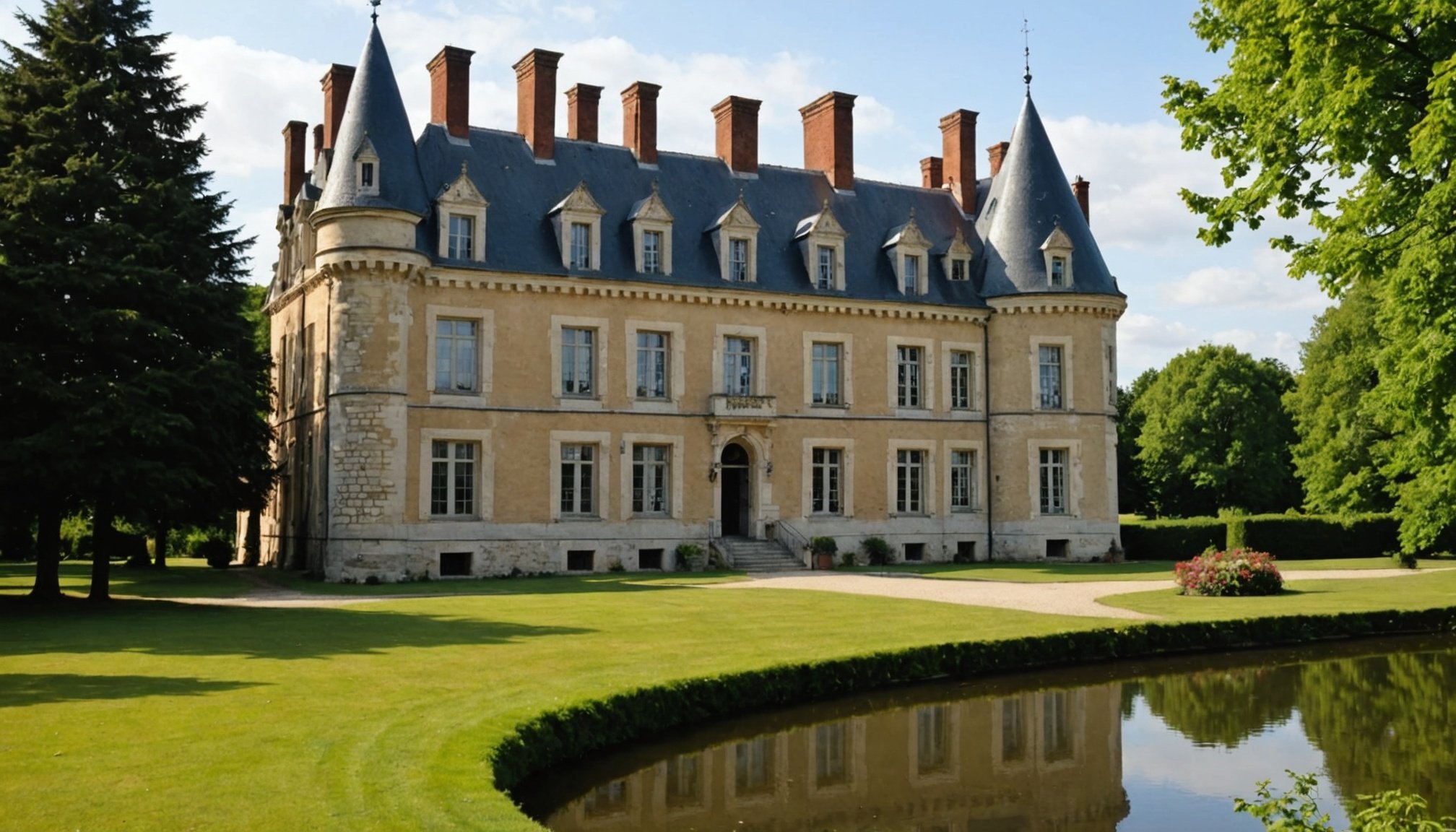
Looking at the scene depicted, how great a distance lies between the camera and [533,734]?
389 inches

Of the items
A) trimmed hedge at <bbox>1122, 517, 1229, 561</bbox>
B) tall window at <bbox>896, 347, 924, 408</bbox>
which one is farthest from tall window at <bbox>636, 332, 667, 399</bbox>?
trimmed hedge at <bbox>1122, 517, 1229, 561</bbox>

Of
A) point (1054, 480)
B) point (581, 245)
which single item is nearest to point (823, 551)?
point (1054, 480)

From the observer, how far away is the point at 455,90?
30406mm

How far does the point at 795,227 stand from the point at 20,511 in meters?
20.1

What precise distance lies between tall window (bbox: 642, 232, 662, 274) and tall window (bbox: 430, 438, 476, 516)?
20.2ft

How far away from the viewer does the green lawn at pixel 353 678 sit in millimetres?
7516

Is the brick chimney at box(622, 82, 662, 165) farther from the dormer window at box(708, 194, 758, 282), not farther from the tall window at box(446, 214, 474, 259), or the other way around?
the tall window at box(446, 214, 474, 259)

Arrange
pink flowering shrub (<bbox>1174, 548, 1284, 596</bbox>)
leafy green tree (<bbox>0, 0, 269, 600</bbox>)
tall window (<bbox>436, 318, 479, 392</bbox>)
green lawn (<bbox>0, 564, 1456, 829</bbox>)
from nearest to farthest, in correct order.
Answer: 1. green lawn (<bbox>0, 564, 1456, 829</bbox>)
2. leafy green tree (<bbox>0, 0, 269, 600</bbox>)
3. pink flowering shrub (<bbox>1174, 548, 1284, 596</bbox>)
4. tall window (<bbox>436, 318, 479, 392</bbox>)

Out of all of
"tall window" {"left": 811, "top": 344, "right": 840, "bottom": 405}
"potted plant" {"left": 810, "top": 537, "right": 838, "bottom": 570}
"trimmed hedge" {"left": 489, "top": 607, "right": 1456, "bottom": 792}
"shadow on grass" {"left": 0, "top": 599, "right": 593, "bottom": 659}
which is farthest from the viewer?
"tall window" {"left": 811, "top": 344, "right": 840, "bottom": 405}

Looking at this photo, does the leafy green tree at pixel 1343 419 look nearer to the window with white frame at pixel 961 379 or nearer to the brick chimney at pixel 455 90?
the window with white frame at pixel 961 379

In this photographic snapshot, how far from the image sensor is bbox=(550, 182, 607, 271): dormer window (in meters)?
29.4

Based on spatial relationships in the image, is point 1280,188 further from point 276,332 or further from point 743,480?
point 276,332

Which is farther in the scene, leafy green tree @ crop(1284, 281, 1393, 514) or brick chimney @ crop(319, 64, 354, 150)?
leafy green tree @ crop(1284, 281, 1393, 514)

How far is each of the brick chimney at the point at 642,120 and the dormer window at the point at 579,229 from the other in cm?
331
